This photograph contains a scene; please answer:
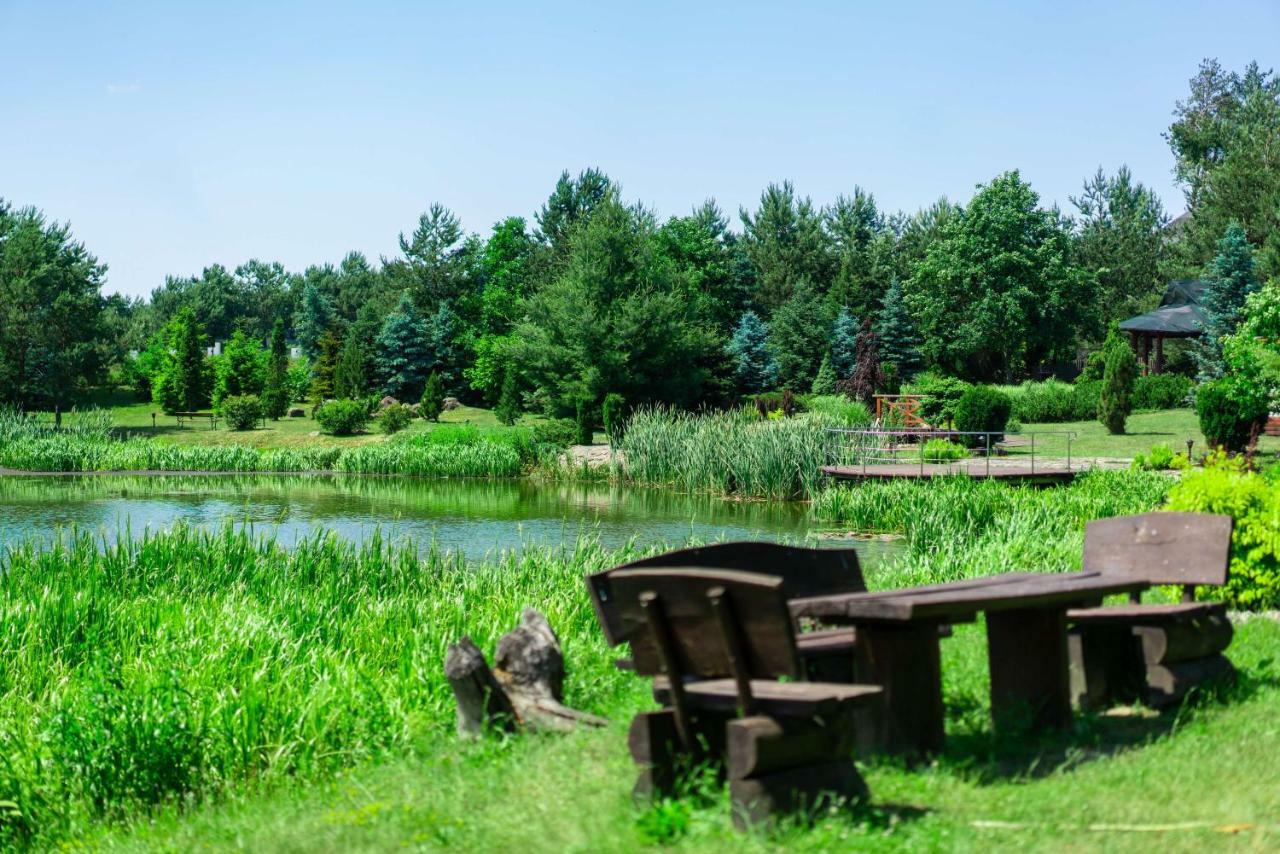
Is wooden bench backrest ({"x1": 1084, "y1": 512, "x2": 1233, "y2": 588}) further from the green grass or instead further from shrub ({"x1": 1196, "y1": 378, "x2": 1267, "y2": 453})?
shrub ({"x1": 1196, "y1": 378, "x2": 1267, "y2": 453})

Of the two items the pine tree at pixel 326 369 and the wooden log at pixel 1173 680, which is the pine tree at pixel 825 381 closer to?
the pine tree at pixel 326 369

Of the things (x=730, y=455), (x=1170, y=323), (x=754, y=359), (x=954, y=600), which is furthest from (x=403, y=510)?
(x=754, y=359)

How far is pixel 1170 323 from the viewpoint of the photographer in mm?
37938

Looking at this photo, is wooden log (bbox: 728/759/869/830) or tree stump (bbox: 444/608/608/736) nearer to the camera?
wooden log (bbox: 728/759/869/830)

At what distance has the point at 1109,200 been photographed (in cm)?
6431

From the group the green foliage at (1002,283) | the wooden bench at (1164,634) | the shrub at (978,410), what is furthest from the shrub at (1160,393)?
the wooden bench at (1164,634)

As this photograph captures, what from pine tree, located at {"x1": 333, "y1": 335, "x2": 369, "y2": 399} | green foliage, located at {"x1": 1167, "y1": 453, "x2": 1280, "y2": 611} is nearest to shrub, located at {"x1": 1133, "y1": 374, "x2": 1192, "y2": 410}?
pine tree, located at {"x1": 333, "y1": 335, "x2": 369, "y2": 399}

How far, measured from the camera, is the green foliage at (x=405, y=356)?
4569 cm

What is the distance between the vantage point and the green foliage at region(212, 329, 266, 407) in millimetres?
45375

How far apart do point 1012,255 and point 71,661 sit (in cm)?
4296

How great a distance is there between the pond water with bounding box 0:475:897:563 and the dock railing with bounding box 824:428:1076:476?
1.78 meters

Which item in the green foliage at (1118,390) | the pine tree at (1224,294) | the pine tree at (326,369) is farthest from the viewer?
the pine tree at (326,369)

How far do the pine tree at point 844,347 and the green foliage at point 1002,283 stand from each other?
3534mm

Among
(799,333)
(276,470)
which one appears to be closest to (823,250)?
(799,333)
